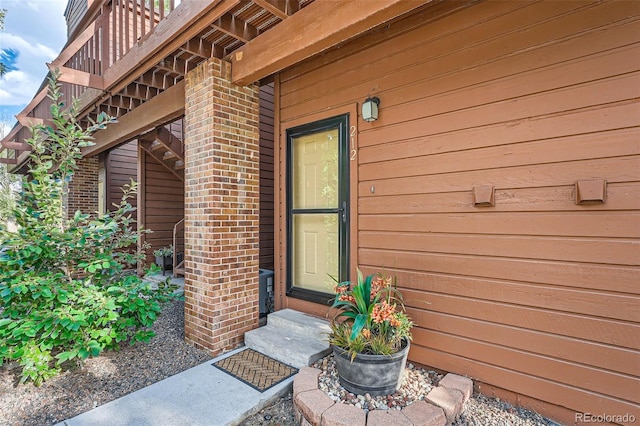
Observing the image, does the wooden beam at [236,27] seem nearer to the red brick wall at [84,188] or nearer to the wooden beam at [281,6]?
the wooden beam at [281,6]

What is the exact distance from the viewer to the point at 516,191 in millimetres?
2055

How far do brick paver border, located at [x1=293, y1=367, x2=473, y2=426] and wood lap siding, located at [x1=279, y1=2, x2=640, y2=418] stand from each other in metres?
0.26

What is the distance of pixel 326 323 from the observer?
118 inches

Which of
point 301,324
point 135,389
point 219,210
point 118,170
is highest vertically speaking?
point 118,170

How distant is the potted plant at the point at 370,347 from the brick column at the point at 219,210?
4.27 ft

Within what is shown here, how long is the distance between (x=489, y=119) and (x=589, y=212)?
84cm

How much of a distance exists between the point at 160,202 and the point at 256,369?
5029 mm

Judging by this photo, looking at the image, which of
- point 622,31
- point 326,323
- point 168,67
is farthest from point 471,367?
point 168,67

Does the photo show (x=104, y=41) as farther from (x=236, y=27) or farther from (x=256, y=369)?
(x=256, y=369)

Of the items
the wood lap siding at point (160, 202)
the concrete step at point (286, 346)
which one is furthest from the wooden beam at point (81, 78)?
the concrete step at point (286, 346)

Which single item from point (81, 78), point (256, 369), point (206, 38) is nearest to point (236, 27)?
point (206, 38)

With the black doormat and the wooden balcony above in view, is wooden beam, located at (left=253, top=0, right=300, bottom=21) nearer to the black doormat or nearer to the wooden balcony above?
the wooden balcony above
